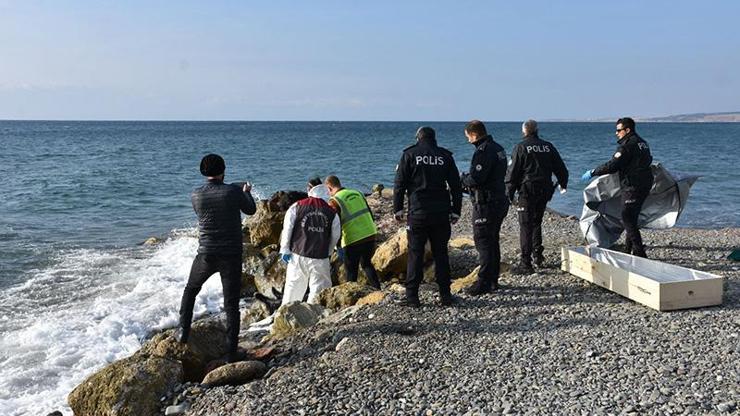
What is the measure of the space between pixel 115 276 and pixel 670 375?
11.5 m

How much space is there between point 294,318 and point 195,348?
4.58 feet

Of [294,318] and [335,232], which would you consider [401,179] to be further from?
[294,318]

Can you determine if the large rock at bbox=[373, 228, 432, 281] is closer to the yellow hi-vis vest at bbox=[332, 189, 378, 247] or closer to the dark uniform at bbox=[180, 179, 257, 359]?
the yellow hi-vis vest at bbox=[332, 189, 378, 247]

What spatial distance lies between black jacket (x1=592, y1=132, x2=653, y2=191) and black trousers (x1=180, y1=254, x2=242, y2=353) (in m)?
5.40

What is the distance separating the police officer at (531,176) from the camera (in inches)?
354

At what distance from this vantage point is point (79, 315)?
11.0m

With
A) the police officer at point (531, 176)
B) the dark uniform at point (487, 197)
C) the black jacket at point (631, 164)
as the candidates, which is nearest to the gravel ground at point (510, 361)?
the dark uniform at point (487, 197)

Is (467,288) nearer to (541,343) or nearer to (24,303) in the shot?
(541,343)

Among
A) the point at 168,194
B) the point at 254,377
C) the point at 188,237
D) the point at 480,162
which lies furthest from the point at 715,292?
the point at 168,194

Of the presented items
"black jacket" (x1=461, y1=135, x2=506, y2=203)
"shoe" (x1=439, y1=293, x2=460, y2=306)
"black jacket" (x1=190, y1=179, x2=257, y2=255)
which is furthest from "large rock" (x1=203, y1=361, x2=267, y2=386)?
"black jacket" (x1=461, y1=135, x2=506, y2=203)

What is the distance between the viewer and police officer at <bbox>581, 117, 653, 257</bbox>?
30.7ft

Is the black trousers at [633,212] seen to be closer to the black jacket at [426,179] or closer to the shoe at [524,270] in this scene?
the shoe at [524,270]

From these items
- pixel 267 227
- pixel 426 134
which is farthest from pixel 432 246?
pixel 267 227

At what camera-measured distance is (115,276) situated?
14.0 m
